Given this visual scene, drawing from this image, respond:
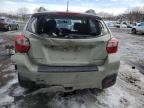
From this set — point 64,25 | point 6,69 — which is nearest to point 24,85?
point 64,25

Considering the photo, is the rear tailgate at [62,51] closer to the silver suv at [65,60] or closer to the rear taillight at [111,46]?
the silver suv at [65,60]

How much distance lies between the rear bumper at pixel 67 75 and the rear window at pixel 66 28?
555 millimetres

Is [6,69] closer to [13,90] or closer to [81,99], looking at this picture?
[13,90]

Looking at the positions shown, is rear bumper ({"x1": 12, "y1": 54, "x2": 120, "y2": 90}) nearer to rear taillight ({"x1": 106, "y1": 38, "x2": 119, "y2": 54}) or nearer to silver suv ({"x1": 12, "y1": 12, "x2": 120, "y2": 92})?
silver suv ({"x1": 12, "y1": 12, "x2": 120, "y2": 92})

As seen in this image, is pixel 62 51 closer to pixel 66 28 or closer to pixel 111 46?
pixel 111 46

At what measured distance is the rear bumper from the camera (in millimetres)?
3916

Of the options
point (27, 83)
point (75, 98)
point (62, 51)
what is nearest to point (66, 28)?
point (62, 51)

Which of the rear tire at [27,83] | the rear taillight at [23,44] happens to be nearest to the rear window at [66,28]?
the rear taillight at [23,44]

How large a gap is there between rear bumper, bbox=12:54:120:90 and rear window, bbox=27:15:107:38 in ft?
1.82

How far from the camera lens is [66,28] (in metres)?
5.21

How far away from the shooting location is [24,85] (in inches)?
165

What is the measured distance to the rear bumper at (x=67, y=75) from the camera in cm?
392

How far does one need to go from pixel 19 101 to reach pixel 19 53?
974 mm

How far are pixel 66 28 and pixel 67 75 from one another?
156 cm
